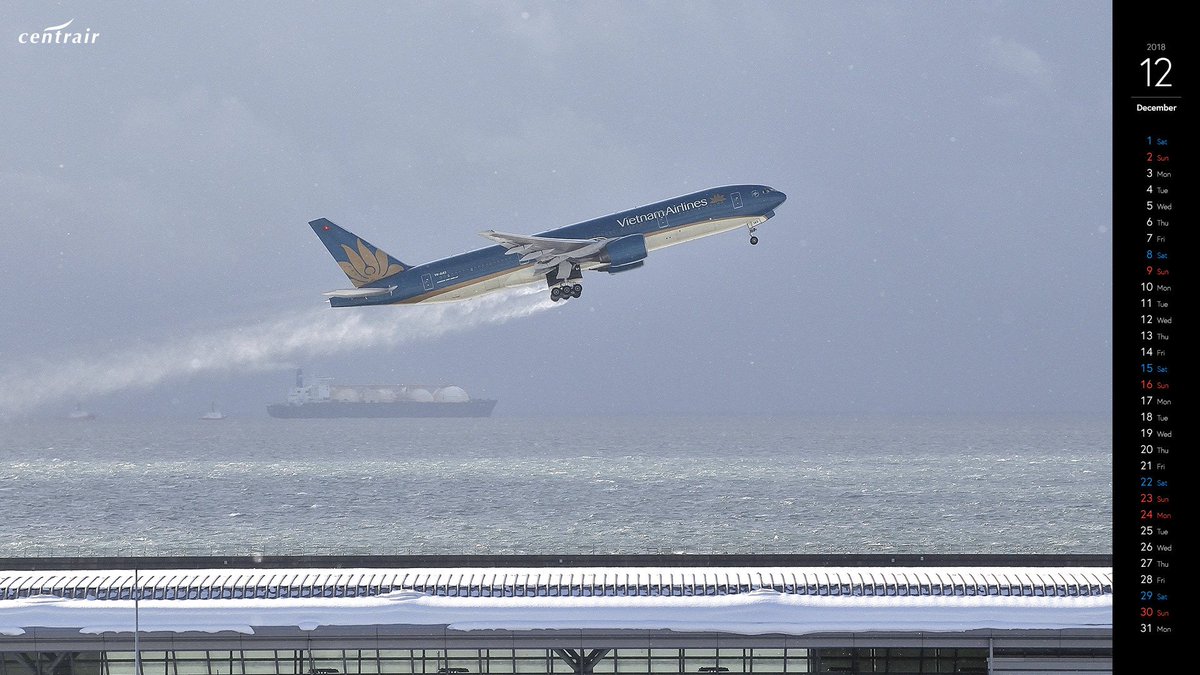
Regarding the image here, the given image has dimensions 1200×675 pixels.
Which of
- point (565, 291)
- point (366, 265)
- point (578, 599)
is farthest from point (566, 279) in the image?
point (578, 599)

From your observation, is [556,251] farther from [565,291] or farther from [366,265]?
[366,265]

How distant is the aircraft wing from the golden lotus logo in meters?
8.37

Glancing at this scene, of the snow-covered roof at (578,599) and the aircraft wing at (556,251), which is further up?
the aircraft wing at (556,251)

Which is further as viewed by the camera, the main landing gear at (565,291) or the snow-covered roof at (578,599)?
the main landing gear at (565,291)

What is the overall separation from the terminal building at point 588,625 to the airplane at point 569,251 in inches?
1011

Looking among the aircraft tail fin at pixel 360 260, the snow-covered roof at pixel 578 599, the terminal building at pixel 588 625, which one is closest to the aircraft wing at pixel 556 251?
the aircraft tail fin at pixel 360 260

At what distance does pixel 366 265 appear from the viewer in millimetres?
76375

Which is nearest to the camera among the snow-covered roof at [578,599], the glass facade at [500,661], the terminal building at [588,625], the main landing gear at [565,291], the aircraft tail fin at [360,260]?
the terminal building at [588,625]

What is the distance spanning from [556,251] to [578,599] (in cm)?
2977

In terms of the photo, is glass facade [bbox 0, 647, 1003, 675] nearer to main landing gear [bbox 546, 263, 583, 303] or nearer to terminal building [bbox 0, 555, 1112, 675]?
terminal building [bbox 0, 555, 1112, 675]

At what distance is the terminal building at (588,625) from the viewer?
44.1m

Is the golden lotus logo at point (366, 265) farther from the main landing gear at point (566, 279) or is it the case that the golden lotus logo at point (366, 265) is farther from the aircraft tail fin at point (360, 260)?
the main landing gear at point (566, 279)

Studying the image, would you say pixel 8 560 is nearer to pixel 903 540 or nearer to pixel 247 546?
pixel 247 546
